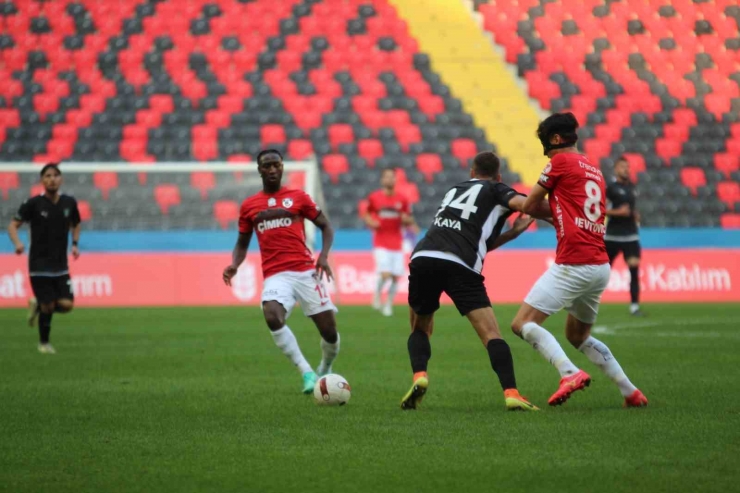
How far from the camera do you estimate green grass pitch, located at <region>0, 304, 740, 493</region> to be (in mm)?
5242

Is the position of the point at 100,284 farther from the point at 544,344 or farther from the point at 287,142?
the point at 544,344

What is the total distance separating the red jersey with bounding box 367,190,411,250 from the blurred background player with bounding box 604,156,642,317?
11.6ft

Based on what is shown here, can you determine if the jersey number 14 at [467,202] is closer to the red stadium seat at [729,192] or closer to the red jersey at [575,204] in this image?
the red jersey at [575,204]

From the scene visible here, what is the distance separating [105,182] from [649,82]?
13.8 meters

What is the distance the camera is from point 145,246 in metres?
21.5

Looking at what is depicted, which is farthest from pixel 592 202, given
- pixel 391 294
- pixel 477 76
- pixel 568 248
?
pixel 477 76

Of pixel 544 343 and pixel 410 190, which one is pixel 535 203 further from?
pixel 410 190


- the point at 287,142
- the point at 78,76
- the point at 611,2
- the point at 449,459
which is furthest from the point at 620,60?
the point at 449,459

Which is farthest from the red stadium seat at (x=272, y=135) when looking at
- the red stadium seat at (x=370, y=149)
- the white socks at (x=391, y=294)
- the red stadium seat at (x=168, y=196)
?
the white socks at (x=391, y=294)

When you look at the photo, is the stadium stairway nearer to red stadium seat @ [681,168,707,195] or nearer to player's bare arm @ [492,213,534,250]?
red stadium seat @ [681,168,707,195]

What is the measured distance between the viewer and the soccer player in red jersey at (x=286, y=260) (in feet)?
28.9

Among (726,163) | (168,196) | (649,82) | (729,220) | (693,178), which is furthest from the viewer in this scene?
(649,82)

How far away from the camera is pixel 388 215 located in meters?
18.8

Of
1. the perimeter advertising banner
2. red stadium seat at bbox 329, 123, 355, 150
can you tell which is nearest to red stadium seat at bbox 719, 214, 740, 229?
the perimeter advertising banner
